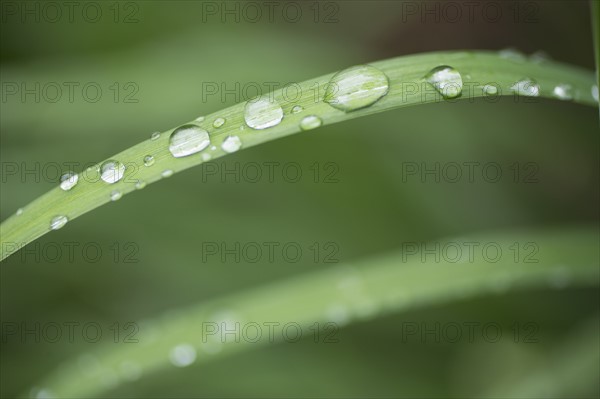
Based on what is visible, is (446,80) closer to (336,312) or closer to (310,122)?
(310,122)

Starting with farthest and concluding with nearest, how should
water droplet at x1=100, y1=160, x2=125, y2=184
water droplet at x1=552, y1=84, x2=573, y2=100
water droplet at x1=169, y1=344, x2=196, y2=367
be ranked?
water droplet at x1=169, y1=344, x2=196, y2=367 → water droplet at x1=552, y1=84, x2=573, y2=100 → water droplet at x1=100, y1=160, x2=125, y2=184

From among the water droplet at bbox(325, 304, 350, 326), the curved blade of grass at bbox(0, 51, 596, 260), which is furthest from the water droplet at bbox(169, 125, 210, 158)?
the water droplet at bbox(325, 304, 350, 326)

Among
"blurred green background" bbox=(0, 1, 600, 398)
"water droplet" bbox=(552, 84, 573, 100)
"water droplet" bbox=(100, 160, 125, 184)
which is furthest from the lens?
"blurred green background" bbox=(0, 1, 600, 398)

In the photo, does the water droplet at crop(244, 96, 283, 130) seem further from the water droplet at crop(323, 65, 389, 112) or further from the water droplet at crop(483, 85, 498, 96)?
the water droplet at crop(483, 85, 498, 96)

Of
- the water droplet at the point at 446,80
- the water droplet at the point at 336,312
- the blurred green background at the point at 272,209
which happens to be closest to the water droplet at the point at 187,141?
the water droplet at the point at 446,80

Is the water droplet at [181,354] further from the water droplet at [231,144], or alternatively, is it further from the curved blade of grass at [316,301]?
the water droplet at [231,144]

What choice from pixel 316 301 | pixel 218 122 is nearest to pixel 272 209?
pixel 316 301

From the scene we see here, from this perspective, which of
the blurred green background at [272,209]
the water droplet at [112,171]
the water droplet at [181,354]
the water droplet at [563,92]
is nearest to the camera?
the water droplet at [112,171]
